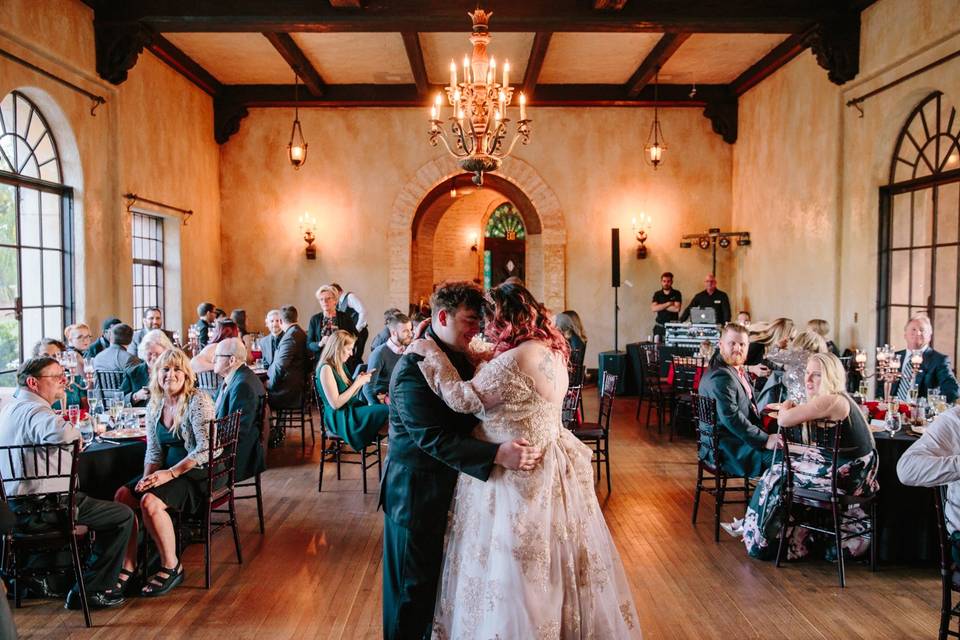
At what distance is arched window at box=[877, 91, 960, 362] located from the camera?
22.6ft

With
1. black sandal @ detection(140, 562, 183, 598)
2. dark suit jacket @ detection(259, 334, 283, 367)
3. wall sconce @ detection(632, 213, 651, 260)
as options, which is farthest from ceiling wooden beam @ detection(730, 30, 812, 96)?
black sandal @ detection(140, 562, 183, 598)

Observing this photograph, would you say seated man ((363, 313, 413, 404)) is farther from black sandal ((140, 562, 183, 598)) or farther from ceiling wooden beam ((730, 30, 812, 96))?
ceiling wooden beam ((730, 30, 812, 96))

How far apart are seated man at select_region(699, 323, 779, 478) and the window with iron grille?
24.6 ft

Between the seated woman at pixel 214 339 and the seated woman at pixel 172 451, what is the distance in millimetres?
1403

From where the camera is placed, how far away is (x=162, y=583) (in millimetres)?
4055

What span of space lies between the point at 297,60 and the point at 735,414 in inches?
303

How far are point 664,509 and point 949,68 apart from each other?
473 centimetres

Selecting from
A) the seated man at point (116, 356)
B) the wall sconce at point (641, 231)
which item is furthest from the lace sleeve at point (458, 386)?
the wall sconce at point (641, 231)

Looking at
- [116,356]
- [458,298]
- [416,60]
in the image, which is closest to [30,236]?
[116,356]

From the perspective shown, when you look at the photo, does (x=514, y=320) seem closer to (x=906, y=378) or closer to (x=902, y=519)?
(x=902, y=519)

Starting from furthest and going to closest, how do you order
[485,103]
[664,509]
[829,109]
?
[829,109] < [485,103] < [664,509]

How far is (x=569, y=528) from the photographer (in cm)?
290

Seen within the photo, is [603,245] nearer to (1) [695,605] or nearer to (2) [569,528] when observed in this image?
(1) [695,605]

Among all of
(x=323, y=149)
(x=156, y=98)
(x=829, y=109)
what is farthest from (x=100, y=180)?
(x=829, y=109)
